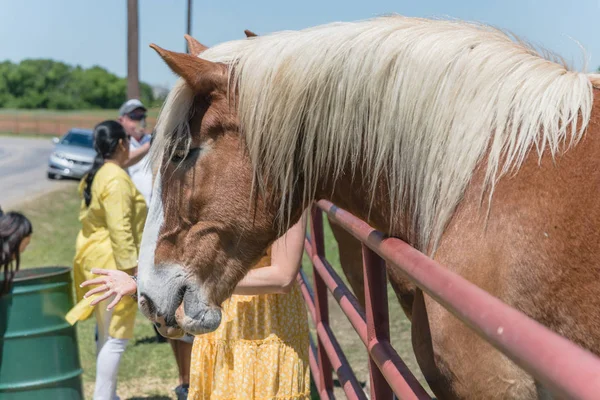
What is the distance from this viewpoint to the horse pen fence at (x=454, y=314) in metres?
0.81

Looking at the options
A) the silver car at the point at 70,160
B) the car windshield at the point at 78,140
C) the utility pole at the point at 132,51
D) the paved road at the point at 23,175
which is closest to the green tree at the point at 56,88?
the paved road at the point at 23,175

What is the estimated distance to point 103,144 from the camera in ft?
15.5

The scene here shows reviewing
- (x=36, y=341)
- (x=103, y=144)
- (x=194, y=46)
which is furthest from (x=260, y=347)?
(x=103, y=144)

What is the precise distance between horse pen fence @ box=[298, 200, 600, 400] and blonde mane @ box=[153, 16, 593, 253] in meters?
0.21

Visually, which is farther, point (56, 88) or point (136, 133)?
point (56, 88)

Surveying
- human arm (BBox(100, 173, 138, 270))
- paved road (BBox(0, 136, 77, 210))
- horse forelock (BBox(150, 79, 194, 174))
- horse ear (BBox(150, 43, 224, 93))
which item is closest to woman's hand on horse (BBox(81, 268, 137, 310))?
horse forelock (BBox(150, 79, 194, 174))

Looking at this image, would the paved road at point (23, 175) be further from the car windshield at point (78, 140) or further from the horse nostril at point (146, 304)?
the horse nostril at point (146, 304)

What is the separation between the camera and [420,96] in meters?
1.84

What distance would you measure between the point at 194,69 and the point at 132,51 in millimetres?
13225

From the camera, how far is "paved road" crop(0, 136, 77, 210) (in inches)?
641

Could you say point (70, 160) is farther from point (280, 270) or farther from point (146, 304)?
point (146, 304)

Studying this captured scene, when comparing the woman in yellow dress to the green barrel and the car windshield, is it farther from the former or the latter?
the car windshield

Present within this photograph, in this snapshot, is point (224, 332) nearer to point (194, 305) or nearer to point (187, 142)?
point (194, 305)

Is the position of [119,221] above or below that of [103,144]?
below
